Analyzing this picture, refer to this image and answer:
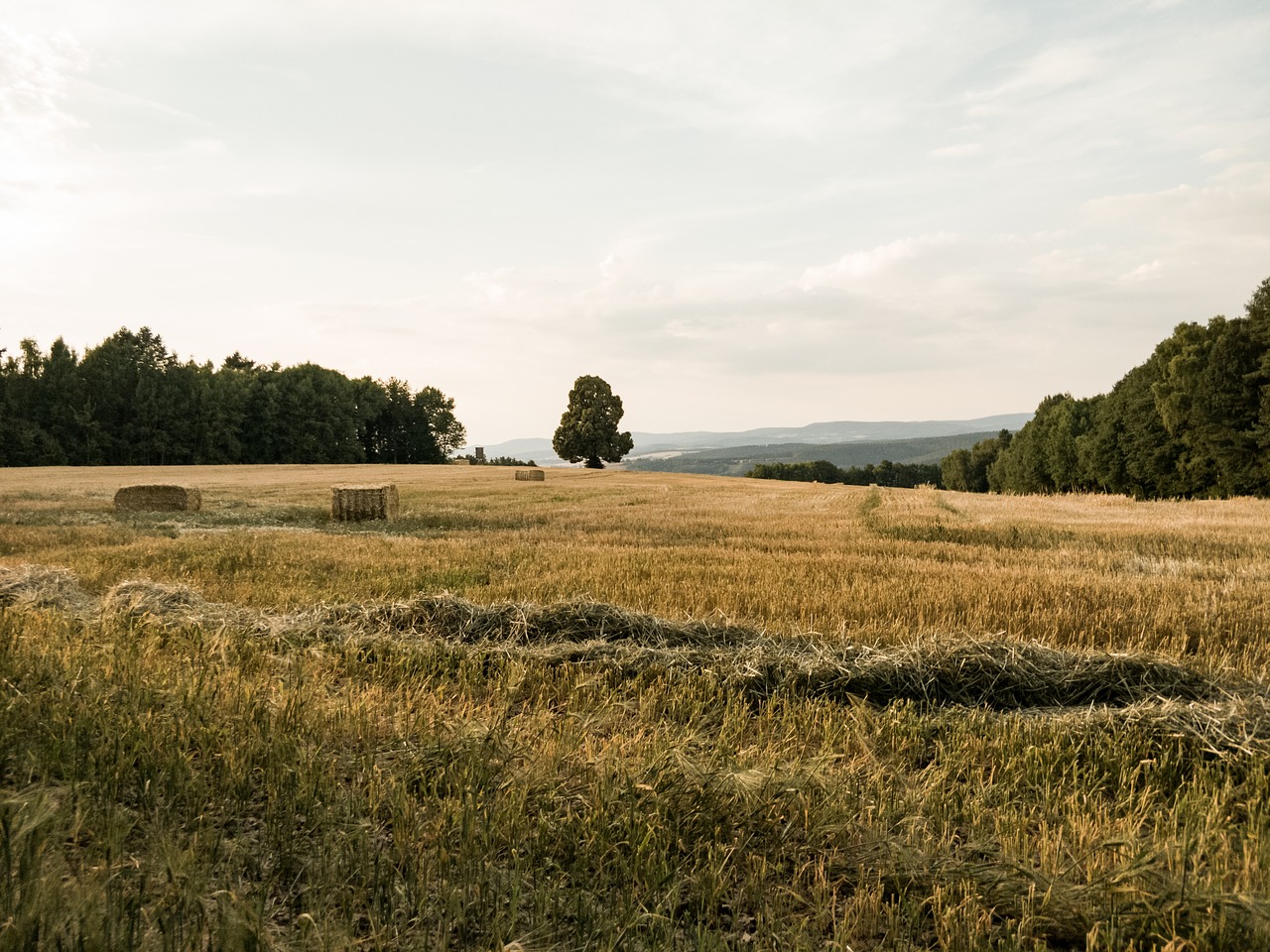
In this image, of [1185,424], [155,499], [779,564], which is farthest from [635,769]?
[1185,424]

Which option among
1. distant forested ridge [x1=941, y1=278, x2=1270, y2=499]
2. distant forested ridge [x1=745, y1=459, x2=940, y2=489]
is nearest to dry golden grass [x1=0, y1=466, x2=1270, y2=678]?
distant forested ridge [x1=941, y1=278, x2=1270, y2=499]

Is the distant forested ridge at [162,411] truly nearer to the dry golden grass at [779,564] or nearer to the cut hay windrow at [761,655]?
the dry golden grass at [779,564]

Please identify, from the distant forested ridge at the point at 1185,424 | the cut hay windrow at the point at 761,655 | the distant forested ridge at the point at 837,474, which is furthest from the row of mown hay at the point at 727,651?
the distant forested ridge at the point at 837,474

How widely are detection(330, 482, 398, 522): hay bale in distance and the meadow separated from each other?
11.8 meters

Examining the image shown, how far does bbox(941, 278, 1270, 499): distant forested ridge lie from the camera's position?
168 ft

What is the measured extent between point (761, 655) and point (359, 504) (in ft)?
56.9

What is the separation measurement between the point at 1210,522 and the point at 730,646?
62.5ft

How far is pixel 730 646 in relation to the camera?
6715mm

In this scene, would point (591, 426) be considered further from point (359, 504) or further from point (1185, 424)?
point (359, 504)

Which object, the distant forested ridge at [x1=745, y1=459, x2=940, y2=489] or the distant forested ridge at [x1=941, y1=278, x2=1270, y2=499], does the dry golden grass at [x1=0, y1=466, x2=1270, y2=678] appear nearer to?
the distant forested ridge at [x1=941, y1=278, x2=1270, y2=499]

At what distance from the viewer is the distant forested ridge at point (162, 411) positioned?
7356 cm

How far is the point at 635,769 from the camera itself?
377cm

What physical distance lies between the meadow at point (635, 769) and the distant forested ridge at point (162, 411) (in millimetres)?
80325

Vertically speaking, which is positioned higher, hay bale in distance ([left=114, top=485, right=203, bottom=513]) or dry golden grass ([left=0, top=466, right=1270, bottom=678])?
hay bale in distance ([left=114, top=485, right=203, bottom=513])
